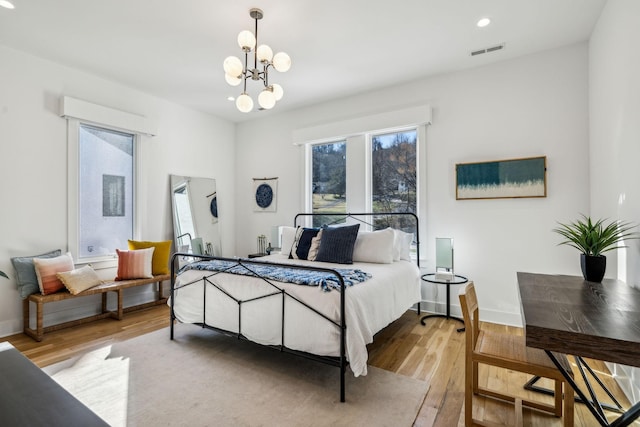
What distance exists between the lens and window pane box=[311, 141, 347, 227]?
4.61 m

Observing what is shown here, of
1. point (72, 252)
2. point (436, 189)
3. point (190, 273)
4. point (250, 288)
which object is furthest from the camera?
point (436, 189)

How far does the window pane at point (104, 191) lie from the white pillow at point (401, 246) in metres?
3.39

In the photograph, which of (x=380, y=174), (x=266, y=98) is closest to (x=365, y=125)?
(x=380, y=174)

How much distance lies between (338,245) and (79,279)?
2709 mm

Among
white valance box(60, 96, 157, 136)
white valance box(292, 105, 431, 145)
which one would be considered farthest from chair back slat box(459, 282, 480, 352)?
white valance box(60, 96, 157, 136)

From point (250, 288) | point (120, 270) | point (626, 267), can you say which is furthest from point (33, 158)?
point (626, 267)

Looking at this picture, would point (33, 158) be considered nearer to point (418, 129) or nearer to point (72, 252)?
point (72, 252)

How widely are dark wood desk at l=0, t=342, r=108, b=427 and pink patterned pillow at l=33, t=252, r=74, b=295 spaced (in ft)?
9.02

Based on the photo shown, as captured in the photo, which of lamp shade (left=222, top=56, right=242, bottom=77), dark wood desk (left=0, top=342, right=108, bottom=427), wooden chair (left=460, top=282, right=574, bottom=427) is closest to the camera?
dark wood desk (left=0, top=342, right=108, bottom=427)

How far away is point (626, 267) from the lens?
2.19 meters

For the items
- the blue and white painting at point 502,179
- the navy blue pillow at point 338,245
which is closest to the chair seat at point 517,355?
the navy blue pillow at point 338,245

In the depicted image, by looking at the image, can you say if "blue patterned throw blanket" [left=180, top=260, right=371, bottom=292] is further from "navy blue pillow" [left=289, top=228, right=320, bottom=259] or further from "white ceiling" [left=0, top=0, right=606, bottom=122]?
"white ceiling" [left=0, top=0, right=606, bottom=122]

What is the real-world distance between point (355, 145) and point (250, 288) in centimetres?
264

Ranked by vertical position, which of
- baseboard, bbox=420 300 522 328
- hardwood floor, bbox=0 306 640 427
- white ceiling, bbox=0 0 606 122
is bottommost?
hardwood floor, bbox=0 306 640 427
